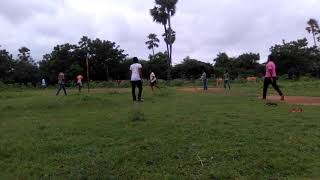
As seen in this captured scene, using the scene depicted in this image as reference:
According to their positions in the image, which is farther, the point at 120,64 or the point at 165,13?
the point at 120,64

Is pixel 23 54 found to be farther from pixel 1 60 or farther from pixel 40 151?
pixel 40 151

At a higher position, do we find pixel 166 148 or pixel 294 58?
pixel 294 58

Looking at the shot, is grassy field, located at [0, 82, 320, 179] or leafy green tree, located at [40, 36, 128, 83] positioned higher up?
leafy green tree, located at [40, 36, 128, 83]

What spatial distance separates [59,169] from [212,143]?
2526 millimetres

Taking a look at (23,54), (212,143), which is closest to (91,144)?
(212,143)

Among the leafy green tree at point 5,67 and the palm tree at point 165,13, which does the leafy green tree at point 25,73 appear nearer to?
the leafy green tree at point 5,67

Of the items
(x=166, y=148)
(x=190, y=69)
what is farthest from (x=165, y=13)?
(x=166, y=148)

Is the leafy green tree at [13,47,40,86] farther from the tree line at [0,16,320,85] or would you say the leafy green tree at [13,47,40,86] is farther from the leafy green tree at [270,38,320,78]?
the leafy green tree at [270,38,320,78]

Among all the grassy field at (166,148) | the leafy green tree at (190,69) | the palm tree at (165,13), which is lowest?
the grassy field at (166,148)

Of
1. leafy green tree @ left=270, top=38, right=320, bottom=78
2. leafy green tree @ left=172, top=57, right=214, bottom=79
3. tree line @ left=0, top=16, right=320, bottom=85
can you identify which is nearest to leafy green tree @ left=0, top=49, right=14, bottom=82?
tree line @ left=0, top=16, right=320, bottom=85

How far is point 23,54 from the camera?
108688mm

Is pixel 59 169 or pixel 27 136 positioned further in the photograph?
pixel 27 136

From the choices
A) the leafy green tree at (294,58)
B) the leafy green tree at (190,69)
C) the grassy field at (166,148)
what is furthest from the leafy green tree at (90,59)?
the grassy field at (166,148)

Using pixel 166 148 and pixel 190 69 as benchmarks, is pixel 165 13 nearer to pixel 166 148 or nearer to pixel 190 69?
pixel 190 69
